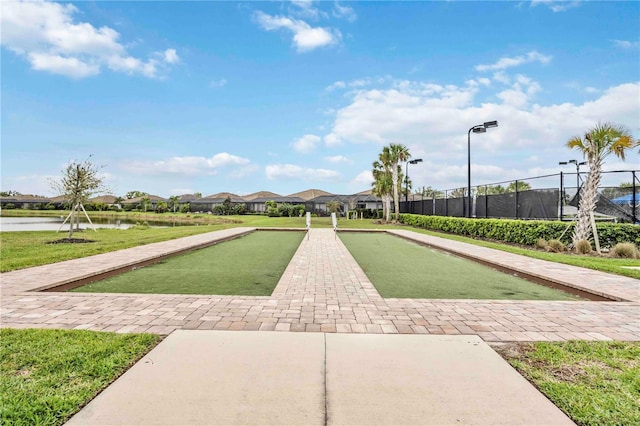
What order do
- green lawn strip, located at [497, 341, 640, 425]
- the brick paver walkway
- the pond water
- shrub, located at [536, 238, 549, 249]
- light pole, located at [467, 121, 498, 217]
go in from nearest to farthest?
1. green lawn strip, located at [497, 341, 640, 425]
2. the brick paver walkway
3. shrub, located at [536, 238, 549, 249]
4. light pole, located at [467, 121, 498, 217]
5. the pond water

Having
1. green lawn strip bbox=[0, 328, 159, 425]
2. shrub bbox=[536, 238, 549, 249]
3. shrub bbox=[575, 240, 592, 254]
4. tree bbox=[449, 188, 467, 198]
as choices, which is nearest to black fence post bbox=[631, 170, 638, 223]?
shrub bbox=[575, 240, 592, 254]

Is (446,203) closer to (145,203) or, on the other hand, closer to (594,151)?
(594,151)

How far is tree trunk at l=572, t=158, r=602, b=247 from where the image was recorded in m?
9.99

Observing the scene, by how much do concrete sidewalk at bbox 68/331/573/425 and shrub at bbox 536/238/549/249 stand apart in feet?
31.9

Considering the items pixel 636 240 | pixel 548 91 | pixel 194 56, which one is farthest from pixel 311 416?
pixel 194 56

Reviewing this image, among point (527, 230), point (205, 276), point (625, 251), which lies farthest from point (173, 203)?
point (625, 251)

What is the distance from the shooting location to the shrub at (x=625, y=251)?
886 cm

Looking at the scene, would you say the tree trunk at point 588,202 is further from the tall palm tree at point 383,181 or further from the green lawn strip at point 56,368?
the tall palm tree at point 383,181

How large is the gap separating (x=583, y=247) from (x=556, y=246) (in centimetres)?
68

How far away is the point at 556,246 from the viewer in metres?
10.3

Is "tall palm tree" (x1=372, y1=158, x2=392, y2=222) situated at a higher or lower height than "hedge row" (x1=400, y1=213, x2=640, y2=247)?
higher

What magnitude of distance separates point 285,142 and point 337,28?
13.2 m

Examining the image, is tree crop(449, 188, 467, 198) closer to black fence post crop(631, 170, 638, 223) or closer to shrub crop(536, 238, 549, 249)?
black fence post crop(631, 170, 638, 223)

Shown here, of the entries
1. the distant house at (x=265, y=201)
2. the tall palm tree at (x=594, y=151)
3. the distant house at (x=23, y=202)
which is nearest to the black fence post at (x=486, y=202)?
the tall palm tree at (x=594, y=151)
